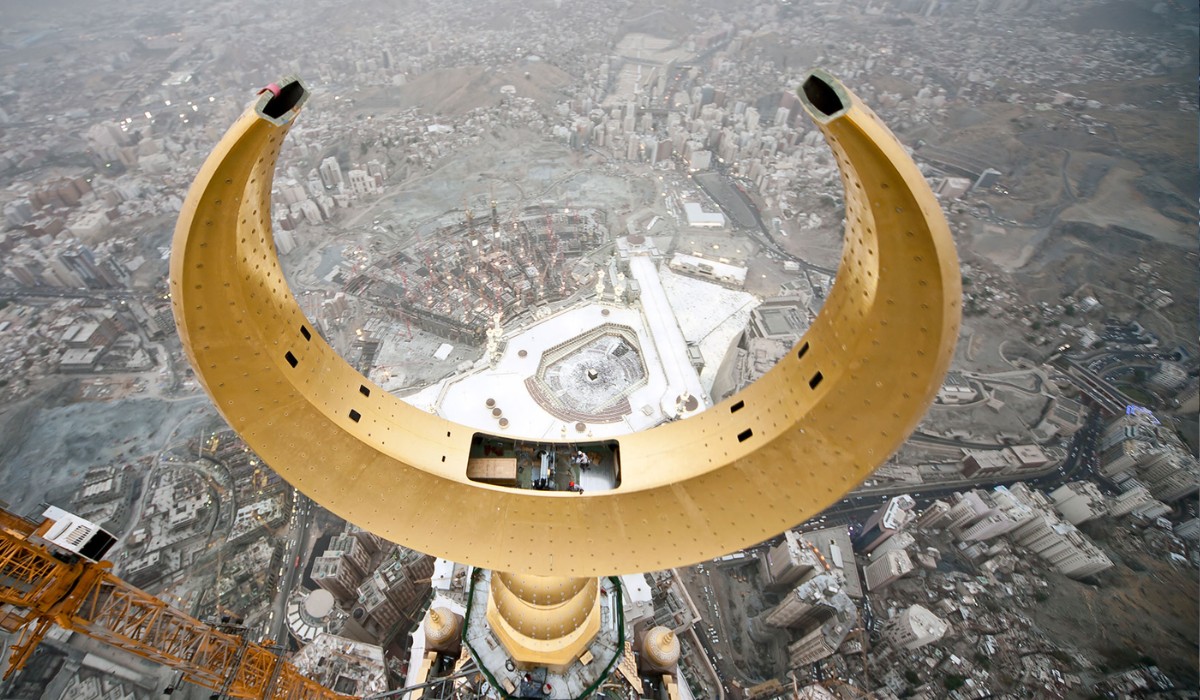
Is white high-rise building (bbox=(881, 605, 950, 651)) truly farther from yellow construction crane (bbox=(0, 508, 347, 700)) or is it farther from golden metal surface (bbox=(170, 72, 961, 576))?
yellow construction crane (bbox=(0, 508, 347, 700))

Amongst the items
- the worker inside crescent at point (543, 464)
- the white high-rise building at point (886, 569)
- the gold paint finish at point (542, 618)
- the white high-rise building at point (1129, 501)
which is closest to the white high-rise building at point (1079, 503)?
the white high-rise building at point (1129, 501)

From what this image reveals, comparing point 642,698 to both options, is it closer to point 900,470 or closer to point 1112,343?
point 900,470

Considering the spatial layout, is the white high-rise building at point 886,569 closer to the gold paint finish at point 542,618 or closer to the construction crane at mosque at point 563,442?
the construction crane at mosque at point 563,442

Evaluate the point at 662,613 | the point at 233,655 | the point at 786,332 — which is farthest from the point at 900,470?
the point at 233,655

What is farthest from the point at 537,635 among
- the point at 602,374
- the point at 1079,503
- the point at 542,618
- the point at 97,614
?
the point at 1079,503

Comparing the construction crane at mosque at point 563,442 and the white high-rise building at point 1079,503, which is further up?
the construction crane at mosque at point 563,442

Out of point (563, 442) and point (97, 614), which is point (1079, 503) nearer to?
point (563, 442)
